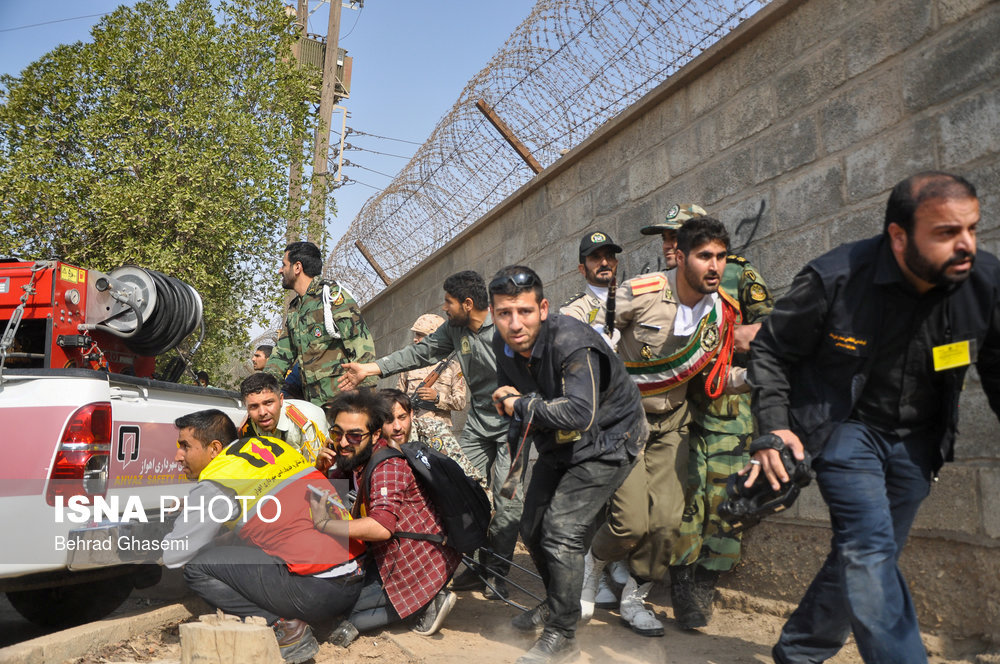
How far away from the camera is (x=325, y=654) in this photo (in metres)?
3.70

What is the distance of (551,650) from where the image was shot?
328 centimetres

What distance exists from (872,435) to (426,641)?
2.29 m

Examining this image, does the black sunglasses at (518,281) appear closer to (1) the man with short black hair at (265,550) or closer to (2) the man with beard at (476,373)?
(1) the man with short black hair at (265,550)

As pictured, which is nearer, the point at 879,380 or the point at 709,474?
the point at 879,380

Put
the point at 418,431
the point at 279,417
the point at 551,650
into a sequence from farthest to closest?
the point at 418,431
the point at 279,417
the point at 551,650

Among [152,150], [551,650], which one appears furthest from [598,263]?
[152,150]

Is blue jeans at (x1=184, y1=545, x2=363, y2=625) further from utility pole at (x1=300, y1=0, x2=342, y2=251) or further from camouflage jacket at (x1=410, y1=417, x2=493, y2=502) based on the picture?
utility pole at (x1=300, y1=0, x2=342, y2=251)

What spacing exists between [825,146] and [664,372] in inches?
51.4

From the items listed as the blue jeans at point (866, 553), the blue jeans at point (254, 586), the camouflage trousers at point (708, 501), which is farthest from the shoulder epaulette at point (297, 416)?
the blue jeans at point (866, 553)

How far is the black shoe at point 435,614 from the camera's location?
3.94 metres

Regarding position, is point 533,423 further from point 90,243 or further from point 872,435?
point 90,243

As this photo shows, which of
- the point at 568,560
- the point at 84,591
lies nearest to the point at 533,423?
the point at 568,560

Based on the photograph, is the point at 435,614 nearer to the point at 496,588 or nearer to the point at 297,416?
the point at 496,588

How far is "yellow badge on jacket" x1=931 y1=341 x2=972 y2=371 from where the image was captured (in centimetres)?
237
